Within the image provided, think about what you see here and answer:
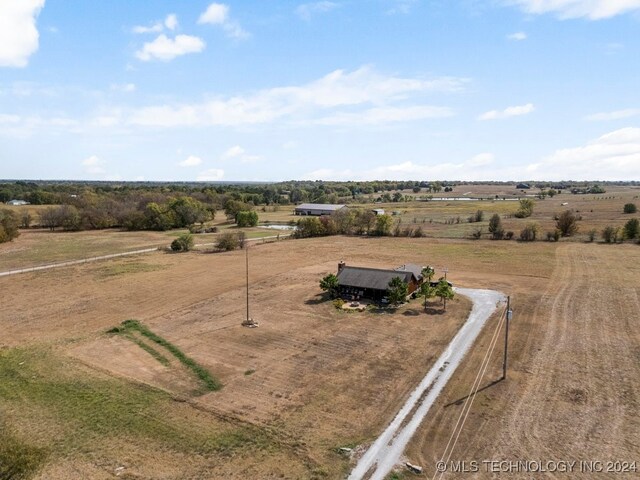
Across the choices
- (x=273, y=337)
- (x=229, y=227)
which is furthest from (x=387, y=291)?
(x=229, y=227)

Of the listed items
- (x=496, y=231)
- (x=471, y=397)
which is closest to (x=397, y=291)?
(x=471, y=397)

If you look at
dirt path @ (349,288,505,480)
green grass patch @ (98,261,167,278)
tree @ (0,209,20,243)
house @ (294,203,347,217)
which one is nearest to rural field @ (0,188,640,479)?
dirt path @ (349,288,505,480)

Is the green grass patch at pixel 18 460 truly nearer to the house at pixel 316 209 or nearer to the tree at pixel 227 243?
the tree at pixel 227 243

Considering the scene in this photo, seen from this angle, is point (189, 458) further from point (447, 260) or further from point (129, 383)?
point (447, 260)

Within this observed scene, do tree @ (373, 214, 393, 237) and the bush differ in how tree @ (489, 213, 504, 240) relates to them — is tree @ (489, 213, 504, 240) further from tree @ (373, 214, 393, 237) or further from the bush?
tree @ (373, 214, 393, 237)

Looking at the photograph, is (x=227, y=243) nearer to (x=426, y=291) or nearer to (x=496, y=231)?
(x=426, y=291)
